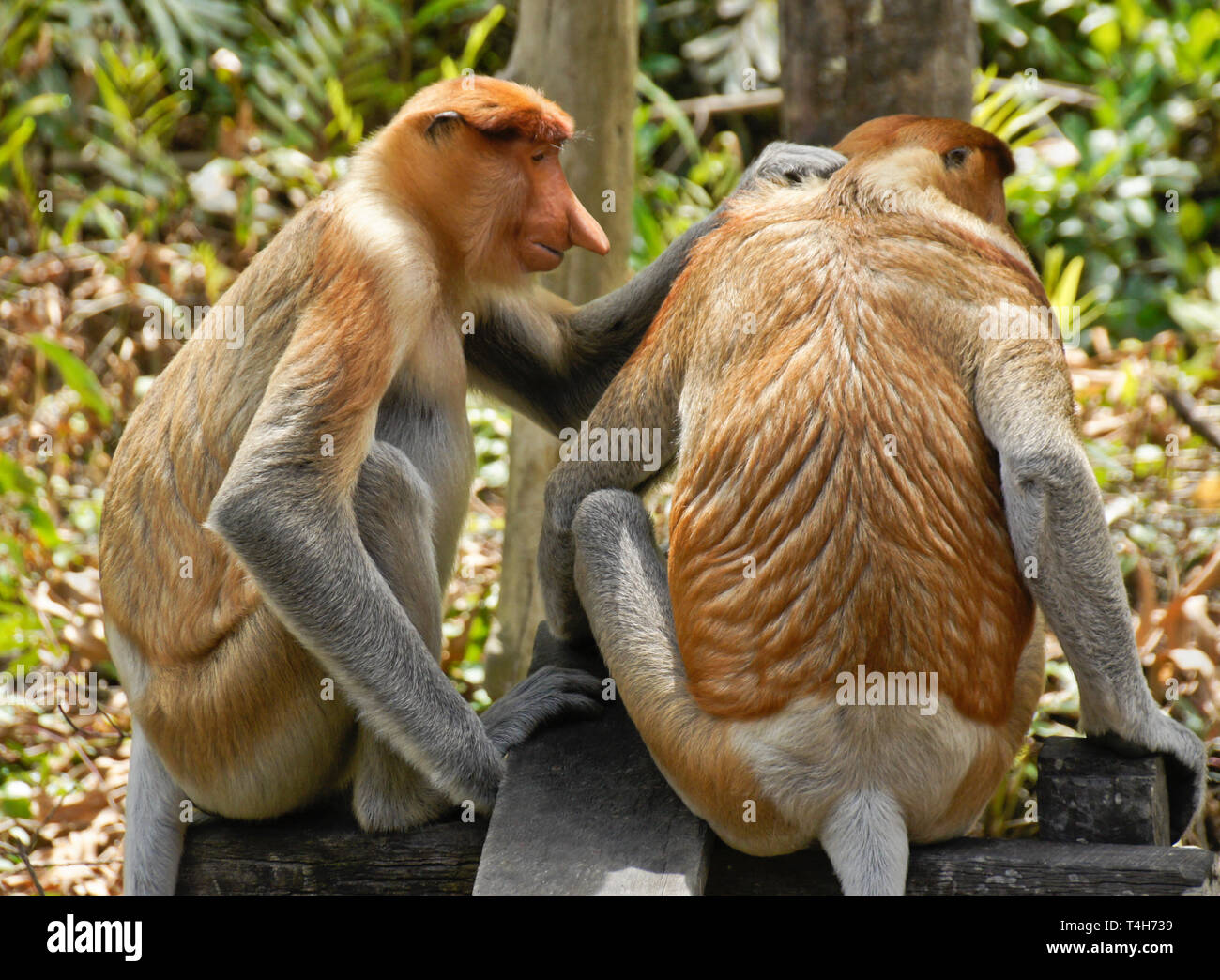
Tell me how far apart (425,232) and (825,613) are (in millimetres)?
1439

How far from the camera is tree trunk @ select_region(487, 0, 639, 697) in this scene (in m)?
4.57

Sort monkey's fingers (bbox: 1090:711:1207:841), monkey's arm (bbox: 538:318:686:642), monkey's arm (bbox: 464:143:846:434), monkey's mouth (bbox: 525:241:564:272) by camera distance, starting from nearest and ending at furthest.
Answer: monkey's fingers (bbox: 1090:711:1207:841)
monkey's arm (bbox: 538:318:686:642)
monkey's mouth (bbox: 525:241:564:272)
monkey's arm (bbox: 464:143:846:434)

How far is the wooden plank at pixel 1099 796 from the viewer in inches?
111

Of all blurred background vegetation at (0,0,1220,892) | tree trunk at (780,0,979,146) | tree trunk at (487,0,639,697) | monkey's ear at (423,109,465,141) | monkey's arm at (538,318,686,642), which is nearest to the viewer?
monkey's arm at (538,318,686,642)

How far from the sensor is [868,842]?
251cm

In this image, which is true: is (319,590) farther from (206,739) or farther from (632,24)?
(632,24)

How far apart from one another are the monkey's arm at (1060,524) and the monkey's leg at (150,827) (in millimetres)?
2120

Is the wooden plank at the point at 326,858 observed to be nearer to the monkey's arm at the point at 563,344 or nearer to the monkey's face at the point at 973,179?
the monkey's arm at the point at 563,344

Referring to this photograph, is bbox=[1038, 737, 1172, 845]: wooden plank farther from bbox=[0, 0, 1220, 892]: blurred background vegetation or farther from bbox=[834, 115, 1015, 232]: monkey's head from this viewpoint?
bbox=[0, 0, 1220, 892]: blurred background vegetation

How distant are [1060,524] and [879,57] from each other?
2.27m

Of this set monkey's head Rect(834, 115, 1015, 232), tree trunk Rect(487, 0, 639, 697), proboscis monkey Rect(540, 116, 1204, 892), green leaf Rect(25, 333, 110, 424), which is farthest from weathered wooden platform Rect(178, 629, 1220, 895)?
green leaf Rect(25, 333, 110, 424)

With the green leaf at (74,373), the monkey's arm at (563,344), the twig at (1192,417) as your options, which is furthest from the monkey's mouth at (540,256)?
Answer: the twig at (1192,417)

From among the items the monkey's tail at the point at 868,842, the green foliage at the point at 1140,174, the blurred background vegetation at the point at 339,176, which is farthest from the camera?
the green foliage at the point at 1140,174

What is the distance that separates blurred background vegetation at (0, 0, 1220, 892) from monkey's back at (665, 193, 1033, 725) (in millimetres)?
2519
